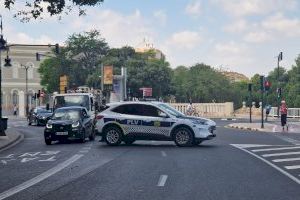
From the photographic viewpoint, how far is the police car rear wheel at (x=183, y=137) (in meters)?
24.4

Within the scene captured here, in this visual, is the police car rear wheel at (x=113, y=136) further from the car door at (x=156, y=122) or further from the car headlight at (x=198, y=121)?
the car headlight at (x=198, y=121)

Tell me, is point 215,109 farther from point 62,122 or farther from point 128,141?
point 128,141

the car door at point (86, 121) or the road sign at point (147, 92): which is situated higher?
the road sign at point (147, 92)

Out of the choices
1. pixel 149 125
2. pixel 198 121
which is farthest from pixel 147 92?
pixel 198 121

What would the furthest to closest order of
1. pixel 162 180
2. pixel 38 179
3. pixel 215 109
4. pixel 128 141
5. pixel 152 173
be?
pixel 215 109
pixel 128 141
pixel 152 173
pixel 38 179
pixel 162 180

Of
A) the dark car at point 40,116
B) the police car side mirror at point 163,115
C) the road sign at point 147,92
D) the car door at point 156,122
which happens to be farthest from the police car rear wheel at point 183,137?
the road sign at point 147,92

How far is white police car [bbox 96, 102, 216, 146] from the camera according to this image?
80.0 feet

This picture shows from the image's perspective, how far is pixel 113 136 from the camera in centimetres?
2544

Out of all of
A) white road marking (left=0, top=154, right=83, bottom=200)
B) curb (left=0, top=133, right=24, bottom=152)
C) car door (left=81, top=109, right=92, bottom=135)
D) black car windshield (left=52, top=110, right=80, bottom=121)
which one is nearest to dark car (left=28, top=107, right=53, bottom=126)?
curb (left=0, top=133, right=24, bottom=152)

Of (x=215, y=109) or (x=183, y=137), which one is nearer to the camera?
(x=183, y=137)

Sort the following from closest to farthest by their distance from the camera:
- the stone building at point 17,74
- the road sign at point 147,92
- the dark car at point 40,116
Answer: the dark car at point 40,116
the road sign at point 147,92
the stone building at point 17,74

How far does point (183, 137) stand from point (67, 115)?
6283mm

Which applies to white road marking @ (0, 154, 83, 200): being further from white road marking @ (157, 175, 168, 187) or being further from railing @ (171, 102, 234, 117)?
railing @ (171, 102, 234, 117)

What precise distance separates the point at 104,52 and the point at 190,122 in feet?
270
